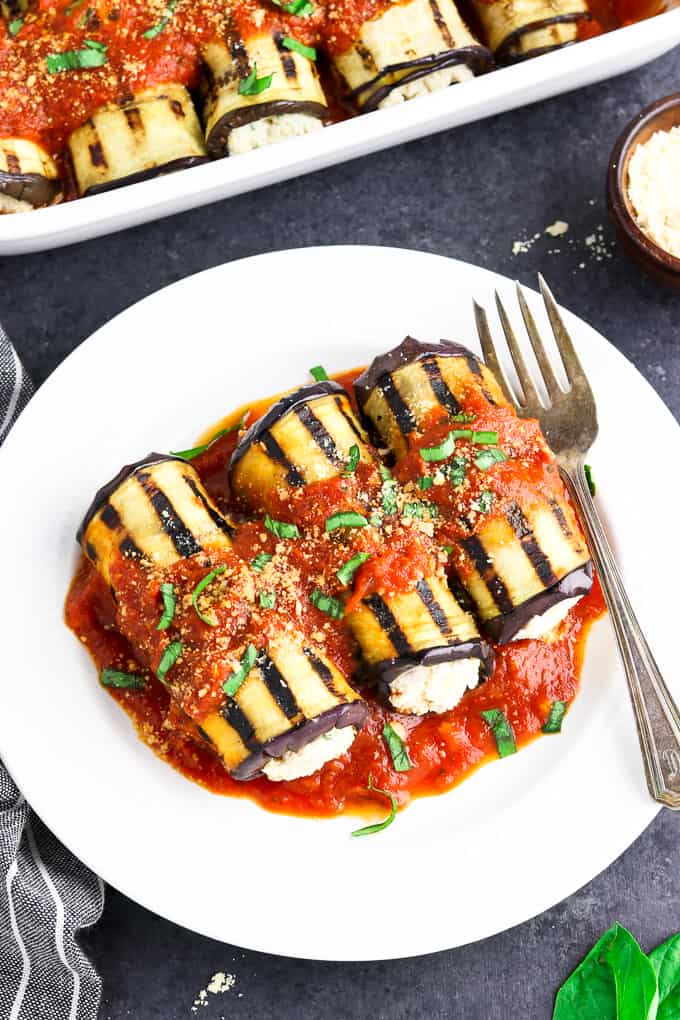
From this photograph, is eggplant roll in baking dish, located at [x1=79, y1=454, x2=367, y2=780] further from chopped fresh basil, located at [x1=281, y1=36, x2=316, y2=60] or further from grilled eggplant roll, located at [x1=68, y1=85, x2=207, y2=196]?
chopped fresh basil, located at [x1=281, y1=36, x2=316, y2=60]

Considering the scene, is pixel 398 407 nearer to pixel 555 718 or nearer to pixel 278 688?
pixel 278 688

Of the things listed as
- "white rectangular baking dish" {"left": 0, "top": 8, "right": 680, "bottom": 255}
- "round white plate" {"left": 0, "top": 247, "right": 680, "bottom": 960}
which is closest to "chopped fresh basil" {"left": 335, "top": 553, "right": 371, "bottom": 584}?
"round white plate" {"left": 0, "top": 247, "right": 680, "bottom": 960}

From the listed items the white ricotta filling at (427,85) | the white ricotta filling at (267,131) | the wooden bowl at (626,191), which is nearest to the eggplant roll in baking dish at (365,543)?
the white ricotta filling at (267,131)

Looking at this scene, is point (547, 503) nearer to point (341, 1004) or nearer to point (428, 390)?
point (428, 390)

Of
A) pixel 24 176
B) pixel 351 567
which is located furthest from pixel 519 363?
pixel 24 176

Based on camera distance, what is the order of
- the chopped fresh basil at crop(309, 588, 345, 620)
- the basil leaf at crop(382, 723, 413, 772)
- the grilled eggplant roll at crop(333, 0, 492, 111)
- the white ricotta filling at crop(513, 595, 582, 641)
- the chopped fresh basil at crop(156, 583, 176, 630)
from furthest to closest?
the grilled eggplant roll at crop(333, 0, 492, 111) → the basil leaf at crop(382, 723, 413, 772) → the white ricotta filling at crop(513, 595, 582, 641) → the chopped fresh basil at crop(309, 588, 345, 620) → the chopped fresh basil at crop(156, 583, 176, 630)

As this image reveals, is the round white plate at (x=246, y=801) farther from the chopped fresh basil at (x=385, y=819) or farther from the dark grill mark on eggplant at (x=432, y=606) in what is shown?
the dark grill mark on eggplant at (x=432, y=606)

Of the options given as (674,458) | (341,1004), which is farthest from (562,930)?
(674,458)
